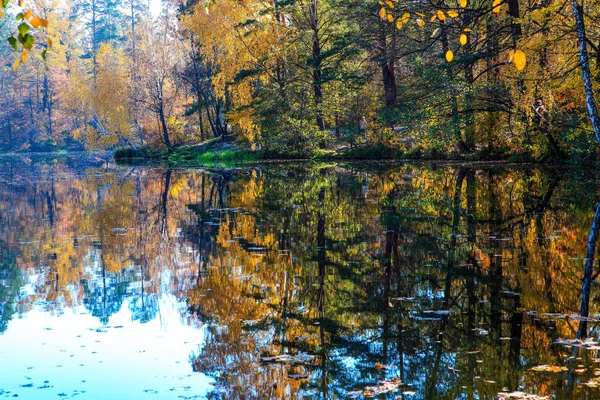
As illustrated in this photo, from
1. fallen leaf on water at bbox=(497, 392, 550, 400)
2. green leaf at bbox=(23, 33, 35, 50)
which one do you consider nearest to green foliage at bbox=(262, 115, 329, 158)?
fallen leaf on water at bbox=(497, 392, 550, 400)

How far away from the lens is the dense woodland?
48.4ft

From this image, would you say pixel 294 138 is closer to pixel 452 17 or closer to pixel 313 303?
pixel 313 303

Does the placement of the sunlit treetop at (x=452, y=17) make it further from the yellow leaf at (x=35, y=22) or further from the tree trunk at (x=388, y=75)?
the tree trunk at (x=388, y=75)

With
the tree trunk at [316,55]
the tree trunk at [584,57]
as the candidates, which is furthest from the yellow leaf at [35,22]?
the tree trunk at [316,55]

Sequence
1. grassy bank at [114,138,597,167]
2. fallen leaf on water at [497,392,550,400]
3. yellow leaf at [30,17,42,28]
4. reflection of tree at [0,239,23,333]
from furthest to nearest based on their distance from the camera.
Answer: grassy bank at [114,138,597,167] < reflection of tree at [0,239,23,333] < fallen leaf on water at [497,392,550,400] < yellow leaf at [30,17,42,28]

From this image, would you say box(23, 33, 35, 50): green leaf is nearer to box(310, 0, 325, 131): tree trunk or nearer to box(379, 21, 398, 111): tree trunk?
box(379, 21, 398, 111): tree trunk

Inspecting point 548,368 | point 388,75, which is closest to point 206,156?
point 388,75

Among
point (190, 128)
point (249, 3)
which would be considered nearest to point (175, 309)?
point (249, 3)

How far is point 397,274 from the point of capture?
652 centimetres

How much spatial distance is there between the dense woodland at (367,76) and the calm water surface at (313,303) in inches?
90.5

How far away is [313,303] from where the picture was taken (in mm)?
5602

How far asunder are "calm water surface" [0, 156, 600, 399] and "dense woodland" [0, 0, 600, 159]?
2300 mm

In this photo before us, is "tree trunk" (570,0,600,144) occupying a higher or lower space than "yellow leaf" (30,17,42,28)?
higher

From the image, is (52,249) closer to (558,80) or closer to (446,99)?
(558,80)
